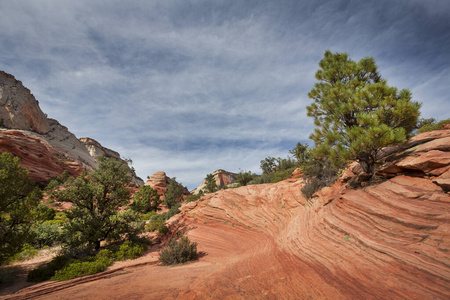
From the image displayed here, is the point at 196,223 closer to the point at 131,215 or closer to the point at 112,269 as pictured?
the point at 131,215

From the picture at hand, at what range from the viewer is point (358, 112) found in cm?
866

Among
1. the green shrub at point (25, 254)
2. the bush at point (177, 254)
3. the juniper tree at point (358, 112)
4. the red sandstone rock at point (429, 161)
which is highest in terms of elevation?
the juniper tree at point (358, 112)

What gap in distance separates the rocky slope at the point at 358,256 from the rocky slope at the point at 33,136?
26352mm

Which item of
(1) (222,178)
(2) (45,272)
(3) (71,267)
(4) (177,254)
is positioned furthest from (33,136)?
(1) (222,178)

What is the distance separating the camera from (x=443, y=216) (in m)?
4.87

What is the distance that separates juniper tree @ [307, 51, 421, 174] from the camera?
736cm

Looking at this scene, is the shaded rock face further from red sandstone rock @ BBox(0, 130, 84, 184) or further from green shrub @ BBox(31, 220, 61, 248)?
green shrub @ BBox(31, 220, 61, 248)

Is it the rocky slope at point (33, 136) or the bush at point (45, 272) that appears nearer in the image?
the bush at point (45, 272)

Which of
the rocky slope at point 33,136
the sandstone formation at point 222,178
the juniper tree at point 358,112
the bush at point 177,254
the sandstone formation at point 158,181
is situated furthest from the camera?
the sandstone formation at point 222,178

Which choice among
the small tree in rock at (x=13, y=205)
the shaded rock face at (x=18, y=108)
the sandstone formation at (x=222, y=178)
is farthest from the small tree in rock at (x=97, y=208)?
the sandstone formation at (x=222, y=178)

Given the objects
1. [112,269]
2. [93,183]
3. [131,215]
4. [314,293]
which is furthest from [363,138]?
[93,183]

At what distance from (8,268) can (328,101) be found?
2130 cm

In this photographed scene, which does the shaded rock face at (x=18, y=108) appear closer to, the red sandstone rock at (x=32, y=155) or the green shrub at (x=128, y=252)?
the red sandstone rock at (x=32, y=155)

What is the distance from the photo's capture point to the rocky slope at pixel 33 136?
3869 cm
